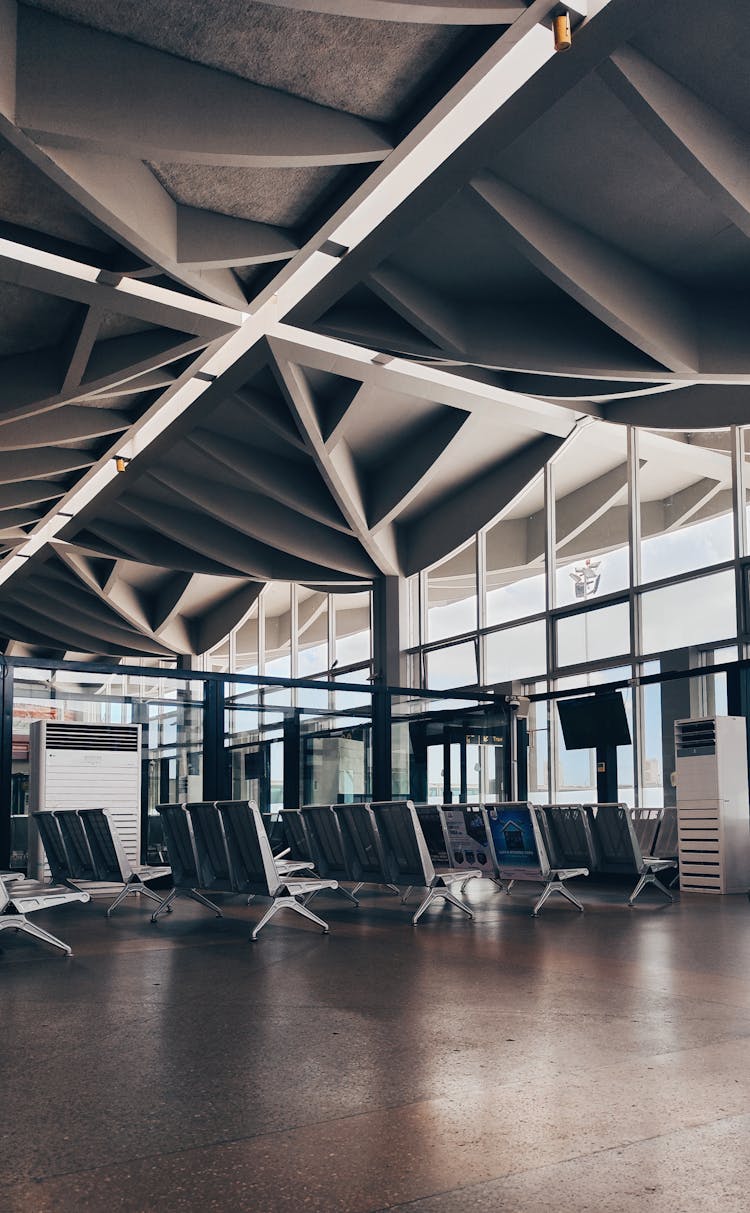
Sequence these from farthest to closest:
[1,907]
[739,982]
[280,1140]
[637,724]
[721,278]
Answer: [637,724] → [721,278] → [1,907] → [739,982] → [280,1140]

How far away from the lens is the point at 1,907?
6090mm

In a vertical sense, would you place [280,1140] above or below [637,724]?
below

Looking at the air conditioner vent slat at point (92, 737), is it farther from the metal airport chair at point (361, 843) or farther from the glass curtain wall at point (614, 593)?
the glass curtain wall at point (614, 593)

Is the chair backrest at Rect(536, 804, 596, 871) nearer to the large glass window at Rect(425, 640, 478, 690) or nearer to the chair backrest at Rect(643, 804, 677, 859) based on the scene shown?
the chair backrest at Rect(643, 804, 677, 859)

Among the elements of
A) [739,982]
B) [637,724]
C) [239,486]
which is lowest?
[739,982]

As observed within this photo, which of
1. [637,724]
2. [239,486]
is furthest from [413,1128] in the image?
[239,486]

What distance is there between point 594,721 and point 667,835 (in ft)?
7.35

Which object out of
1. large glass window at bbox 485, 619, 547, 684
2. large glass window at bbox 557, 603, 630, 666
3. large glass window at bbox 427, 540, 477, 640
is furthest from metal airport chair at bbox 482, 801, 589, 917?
large glass window at bbox 427, 540, 477, 640

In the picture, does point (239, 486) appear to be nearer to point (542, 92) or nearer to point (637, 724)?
point (637, 724)

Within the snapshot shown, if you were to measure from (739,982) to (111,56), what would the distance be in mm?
6503

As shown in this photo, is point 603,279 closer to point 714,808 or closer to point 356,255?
point 356,255

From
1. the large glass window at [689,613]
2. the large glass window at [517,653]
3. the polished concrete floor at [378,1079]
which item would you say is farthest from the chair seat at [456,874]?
the large glass window at [517,653]

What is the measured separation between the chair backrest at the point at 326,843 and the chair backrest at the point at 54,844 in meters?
2.09

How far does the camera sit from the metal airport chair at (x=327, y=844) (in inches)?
338
